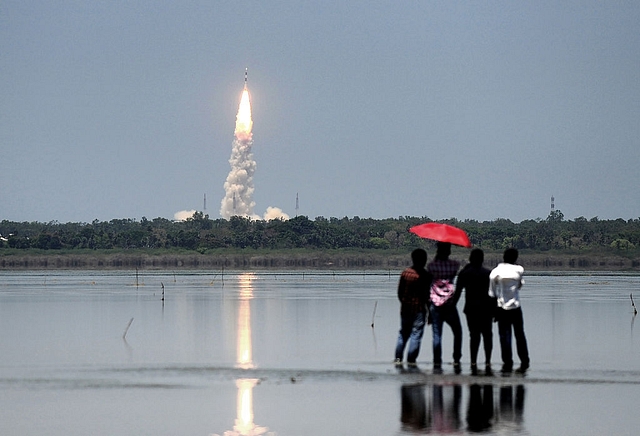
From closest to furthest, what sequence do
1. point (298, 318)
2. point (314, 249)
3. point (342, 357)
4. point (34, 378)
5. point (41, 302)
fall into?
point (34, 378) → point (342, 357) → point (298, 318) → point (41, 302) → point (314, 249)

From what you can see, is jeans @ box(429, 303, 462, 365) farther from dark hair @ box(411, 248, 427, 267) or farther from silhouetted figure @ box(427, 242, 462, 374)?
dark hair @ box(411, 248, 427, 267)

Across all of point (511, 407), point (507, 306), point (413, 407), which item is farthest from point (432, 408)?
point (507, 306)

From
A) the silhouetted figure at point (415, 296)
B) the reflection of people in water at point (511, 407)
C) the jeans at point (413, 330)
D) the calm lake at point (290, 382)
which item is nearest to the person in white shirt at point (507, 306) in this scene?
the calm lake at point (290, 382)

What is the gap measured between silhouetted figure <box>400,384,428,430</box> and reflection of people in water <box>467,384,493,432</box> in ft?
1.83

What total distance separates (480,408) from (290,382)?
12.8 feet

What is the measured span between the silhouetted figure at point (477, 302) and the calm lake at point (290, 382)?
592 mm

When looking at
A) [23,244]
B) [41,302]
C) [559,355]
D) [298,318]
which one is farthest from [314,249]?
[559,355]

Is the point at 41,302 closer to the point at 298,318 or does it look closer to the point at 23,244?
the point at 298,318

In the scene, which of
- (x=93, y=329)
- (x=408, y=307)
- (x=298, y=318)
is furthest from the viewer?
(x=298, y=318)

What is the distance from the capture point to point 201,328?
31.9 m

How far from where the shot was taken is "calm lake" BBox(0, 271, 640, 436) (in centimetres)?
1520

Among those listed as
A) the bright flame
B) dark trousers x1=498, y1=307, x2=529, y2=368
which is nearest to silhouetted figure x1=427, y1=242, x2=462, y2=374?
dark trousers x1=498, y1=307, x2=529, y2=368

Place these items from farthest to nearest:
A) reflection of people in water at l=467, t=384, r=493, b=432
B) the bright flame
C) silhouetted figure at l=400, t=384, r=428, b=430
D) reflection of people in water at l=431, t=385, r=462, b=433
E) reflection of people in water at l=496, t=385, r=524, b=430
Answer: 1. the bright flame
2. reflection of people in water at l=496, t=385, r=524, b=430
3. silhouetted figure at l=400, t=384, r=428, b=430
4. reflection of people in water at l=467, t=384, r=493, b=432
5. reflection of people in water at l=431, t=385, r=462, b=433

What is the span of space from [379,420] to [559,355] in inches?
370
